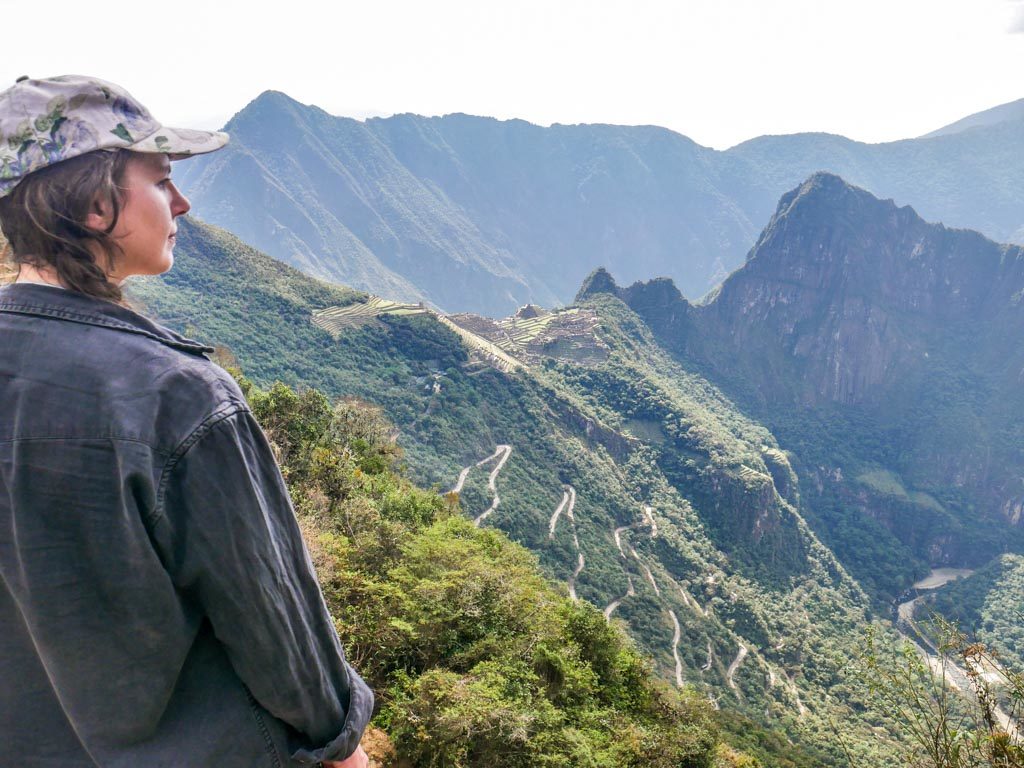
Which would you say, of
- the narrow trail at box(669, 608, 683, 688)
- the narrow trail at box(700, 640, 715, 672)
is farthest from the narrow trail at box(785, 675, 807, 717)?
the narrow trail at box(669, 608, 683, 688)

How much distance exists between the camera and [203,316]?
48.0 m

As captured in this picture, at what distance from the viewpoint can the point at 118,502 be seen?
1.18 m

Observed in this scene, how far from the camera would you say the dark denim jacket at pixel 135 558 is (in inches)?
46.6

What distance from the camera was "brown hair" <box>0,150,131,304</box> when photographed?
1.29m

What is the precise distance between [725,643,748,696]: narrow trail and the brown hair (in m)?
43.0

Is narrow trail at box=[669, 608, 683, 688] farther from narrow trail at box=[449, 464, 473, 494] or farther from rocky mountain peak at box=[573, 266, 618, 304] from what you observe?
rocky mountain peak at box=[573, 266, 618, 304]

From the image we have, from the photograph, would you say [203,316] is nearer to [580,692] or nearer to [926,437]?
[580,692]

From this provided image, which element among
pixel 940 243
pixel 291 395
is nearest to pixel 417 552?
pixel 291 395

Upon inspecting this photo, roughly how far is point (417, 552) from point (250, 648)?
928 cm

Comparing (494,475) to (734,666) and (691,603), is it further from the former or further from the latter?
(734,666)

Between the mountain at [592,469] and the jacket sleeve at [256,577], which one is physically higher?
the jacket sleeve at [256,577]

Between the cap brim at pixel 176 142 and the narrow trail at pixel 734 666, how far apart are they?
1689 inches

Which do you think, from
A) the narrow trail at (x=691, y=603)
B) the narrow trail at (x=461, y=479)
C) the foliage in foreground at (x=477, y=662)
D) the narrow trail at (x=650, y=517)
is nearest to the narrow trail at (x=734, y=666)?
the narrow trail at (x=691, y=603)

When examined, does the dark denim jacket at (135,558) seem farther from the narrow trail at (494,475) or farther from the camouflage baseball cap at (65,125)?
the narrow trail at (494,475)
